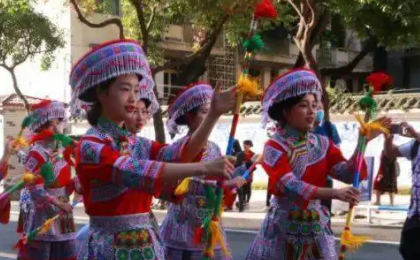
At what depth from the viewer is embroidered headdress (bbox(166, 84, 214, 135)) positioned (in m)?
5.94

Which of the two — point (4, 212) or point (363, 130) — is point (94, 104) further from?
point (4, 212)

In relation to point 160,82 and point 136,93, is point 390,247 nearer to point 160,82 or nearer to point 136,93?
point 136,93

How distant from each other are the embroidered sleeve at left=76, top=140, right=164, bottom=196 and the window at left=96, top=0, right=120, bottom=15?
1555 cm

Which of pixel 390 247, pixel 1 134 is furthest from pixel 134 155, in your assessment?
pixel 1 134

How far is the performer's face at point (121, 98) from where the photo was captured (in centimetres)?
373

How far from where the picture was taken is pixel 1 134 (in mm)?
23062

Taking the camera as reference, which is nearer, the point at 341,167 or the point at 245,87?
the point at 245,87

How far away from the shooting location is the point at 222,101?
341 cm

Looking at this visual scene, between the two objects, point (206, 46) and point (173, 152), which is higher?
point (206, 46)

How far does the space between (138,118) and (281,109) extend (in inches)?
42.2

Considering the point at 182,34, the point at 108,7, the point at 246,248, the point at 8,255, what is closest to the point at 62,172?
the point at 8,255

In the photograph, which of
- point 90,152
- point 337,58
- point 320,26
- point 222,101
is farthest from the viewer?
point 337,58

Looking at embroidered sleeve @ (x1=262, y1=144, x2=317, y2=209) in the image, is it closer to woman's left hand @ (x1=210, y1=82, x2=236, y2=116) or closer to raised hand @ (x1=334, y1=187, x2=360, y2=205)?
raised hand @ (x1=334, y1=187, x2=360, y2=205)

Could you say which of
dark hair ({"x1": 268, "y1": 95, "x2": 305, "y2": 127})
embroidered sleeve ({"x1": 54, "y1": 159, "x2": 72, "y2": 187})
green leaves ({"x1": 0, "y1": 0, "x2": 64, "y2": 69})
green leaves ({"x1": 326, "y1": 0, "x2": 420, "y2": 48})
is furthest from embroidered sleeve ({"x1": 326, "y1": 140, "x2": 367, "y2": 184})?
green leaves ({"x1": 0, "y1": 0, "x2": 64, "y2": 69})
